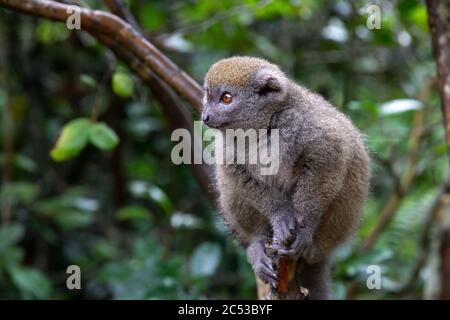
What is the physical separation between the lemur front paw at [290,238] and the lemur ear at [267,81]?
0.88 meters

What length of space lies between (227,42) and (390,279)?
2.84 metres

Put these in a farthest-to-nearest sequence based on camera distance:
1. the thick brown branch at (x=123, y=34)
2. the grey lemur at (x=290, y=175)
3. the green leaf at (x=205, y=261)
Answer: the green leaf at (x=205, y=261) → the thick brown branch at (x=123, y=34) → the grey lemur at (x=290, y=175)

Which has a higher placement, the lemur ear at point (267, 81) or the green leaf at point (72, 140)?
the lemur ear at point (267, 81)

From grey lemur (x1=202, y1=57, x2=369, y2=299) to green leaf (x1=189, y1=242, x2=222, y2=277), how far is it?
100 cm

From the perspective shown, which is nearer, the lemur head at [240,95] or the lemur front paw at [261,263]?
the lemur front paw at [261,263]

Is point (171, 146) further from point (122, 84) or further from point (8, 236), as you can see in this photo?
point (122, 84)

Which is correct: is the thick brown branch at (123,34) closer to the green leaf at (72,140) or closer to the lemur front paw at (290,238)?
the green leaf at (72,140)

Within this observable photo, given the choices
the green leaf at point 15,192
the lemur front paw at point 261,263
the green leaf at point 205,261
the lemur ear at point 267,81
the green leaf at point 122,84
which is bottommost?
the lemur front paw at point 261,263

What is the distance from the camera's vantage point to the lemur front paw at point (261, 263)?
4.54 meters

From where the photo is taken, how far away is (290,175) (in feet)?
15.4

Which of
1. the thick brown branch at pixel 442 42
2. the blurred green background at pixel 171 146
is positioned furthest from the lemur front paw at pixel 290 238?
the blurred green background at pixel 171 146

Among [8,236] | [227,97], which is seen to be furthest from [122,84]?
[8,236]

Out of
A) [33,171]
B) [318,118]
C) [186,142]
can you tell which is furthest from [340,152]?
[33,171]

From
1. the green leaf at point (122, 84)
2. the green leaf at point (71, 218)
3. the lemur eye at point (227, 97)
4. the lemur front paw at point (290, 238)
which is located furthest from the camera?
the green leaf at point (71, 218)
